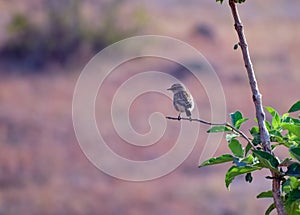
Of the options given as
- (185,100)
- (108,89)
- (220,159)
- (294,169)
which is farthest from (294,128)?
(108,89)

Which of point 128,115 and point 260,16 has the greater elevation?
point 260,16

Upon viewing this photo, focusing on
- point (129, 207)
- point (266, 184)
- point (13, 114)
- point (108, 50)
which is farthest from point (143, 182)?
point (108, 50)

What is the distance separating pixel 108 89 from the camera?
20.2 m

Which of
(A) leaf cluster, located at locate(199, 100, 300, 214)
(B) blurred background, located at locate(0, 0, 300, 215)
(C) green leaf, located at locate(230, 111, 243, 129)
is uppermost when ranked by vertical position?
(B) blurred background, located at locate(0, 0, 300, 215)

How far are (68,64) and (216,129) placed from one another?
70.4ft

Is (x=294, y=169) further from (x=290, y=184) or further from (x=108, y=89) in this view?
(x=108, y=89)

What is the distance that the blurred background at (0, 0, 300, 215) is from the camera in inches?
530

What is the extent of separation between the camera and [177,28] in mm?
26281

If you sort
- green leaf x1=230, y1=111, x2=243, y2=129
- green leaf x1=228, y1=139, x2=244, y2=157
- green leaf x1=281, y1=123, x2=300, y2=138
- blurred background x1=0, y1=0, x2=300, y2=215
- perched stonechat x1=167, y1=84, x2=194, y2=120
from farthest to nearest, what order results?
blurred background x1=0, y1=0, x2=300, y2=215, perched stonechat x1=167, y1=84, x2=194, y2=120, green leaf x1=230, y1=111, x2=243, y2=129, green leaf x1=228, y1=139, x2=244, y2=157, green leaf x1=281, y1=123, x2=300, y2=138

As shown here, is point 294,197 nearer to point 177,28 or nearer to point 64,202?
point 64,202

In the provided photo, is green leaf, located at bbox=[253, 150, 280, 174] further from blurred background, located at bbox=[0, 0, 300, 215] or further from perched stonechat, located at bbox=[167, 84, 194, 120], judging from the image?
blurred background, located at bbox=[0, 0, 300, 215]

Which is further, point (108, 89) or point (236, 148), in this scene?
point (108, 89)

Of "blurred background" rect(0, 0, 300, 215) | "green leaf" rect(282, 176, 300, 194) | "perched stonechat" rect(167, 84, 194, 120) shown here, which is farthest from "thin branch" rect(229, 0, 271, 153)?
"blurred background" rect(0, 0, 300, 215)

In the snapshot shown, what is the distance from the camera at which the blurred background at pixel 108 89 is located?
13.5 metres
